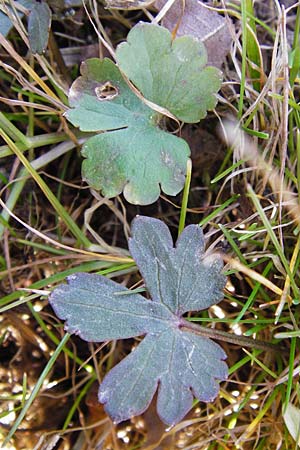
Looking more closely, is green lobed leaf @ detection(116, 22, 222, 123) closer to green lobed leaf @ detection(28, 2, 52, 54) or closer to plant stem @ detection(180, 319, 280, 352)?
green lobed leaf @ detection(28, 2, 52, 54)

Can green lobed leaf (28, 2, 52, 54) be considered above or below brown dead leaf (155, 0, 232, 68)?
above

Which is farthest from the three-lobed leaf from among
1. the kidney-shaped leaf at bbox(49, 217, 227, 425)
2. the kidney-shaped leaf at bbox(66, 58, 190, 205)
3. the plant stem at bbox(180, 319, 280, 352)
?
the plant stem at bbox(180, 319, 280, 352)

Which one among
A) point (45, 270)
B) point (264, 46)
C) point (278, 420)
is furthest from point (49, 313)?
point (264, 46)

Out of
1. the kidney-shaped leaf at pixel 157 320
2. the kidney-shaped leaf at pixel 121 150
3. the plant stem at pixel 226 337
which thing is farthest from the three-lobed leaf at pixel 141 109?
the plant stem at pixel 226 337

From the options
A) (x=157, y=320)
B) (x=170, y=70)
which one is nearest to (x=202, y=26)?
(x=170, y=70)

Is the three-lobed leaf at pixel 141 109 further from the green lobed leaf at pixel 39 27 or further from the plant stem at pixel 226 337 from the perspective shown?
the plant stem at pixel 226 337

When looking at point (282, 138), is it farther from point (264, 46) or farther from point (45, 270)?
point (45, 270)
